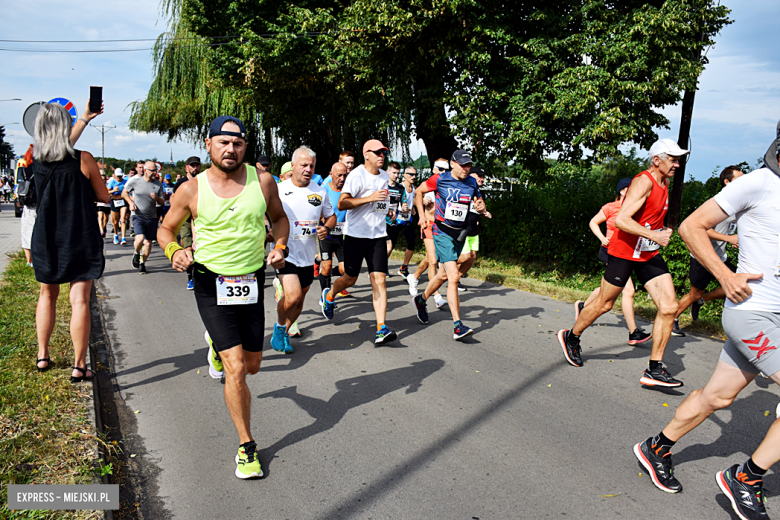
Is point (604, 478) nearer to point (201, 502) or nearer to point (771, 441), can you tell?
point (771, 441)

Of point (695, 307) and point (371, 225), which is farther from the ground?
point (371, 225)

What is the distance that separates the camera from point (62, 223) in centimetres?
447

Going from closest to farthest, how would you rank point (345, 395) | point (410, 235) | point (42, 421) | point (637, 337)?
point (42, 421) < point (345, 395) < point (637, 337) < point (410, 235)

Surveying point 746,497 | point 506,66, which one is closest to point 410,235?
point 506,66

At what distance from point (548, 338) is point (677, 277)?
3313 millimetres

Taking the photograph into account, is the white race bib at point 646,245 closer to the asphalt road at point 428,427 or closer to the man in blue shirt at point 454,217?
the asphalt road at point 428,427

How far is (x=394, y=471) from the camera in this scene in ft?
11.2

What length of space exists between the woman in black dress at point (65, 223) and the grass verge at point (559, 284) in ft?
21.4

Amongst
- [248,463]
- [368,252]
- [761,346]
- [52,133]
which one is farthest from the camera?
[368,252]

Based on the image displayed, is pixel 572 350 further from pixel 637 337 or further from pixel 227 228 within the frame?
pixel 227 228

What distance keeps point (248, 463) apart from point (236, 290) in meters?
1.06

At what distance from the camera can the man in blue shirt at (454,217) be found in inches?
247

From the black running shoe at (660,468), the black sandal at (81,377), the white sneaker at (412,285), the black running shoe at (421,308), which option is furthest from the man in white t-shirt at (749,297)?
the white sneaker at (412,285)

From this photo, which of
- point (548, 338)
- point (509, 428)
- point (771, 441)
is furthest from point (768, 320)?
point (548, 338)
